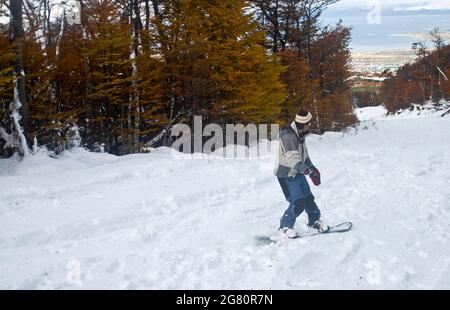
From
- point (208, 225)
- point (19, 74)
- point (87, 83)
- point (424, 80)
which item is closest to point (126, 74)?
point (87, 83)

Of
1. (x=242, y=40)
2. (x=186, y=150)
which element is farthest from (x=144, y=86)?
(x=242, y=40)

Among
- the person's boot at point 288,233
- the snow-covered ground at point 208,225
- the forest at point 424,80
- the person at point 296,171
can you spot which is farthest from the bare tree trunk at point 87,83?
the forest at point 424,80

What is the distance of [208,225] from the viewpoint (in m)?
7.11

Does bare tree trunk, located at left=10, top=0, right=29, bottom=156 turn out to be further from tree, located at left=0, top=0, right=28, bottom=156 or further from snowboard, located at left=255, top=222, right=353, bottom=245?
snowboard, located at left=255, top=222, right=353, bottom=245

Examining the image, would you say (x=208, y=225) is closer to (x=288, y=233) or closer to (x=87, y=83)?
(x=288, y=233)

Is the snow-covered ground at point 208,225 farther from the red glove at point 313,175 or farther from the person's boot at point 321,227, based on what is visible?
the red glove at point 313,175

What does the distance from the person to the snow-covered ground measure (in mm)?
343

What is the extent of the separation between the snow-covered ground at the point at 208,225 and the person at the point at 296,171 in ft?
1.13

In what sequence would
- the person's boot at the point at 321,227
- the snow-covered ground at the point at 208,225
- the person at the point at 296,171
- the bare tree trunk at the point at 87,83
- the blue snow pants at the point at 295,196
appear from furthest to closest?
the bare tree trunk at the point at 87,83
the person's boot at the point at 321,227
the blue snow pants at the point at 295,196
the person at the point at 296,171
the snow-covered ground at the point at 208,225

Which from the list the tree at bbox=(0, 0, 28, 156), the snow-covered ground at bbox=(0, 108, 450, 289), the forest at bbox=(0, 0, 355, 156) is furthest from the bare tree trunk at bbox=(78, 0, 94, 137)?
the snow-covered ground at bbox=(0, 108, 450, 289)

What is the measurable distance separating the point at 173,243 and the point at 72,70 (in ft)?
31.9

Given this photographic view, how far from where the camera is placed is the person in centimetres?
602

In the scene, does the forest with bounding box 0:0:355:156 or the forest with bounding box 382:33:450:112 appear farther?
the forest with bounding box 382:33:450:112

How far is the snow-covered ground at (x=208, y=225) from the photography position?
5.13m
